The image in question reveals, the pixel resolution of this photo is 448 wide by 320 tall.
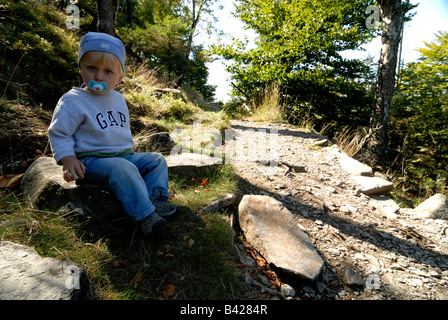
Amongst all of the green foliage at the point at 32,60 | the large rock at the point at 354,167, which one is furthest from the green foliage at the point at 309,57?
the green foliage at the point at 32,60

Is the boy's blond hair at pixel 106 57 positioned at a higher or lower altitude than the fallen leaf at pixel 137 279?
higher

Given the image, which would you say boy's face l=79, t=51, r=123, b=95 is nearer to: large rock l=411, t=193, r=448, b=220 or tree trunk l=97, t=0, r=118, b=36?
tree trunk l=97, t=0, r=118, b=36

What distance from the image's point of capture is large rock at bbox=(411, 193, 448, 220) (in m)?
3.01

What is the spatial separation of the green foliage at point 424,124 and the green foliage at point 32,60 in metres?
7.61

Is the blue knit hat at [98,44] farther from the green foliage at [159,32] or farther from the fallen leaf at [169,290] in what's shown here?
the green foliage at [159,32]

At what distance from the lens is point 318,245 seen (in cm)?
215

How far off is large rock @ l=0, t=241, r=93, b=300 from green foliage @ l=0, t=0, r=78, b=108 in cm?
261

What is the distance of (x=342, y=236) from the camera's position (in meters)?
2.36

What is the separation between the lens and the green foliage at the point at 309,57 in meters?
7.21

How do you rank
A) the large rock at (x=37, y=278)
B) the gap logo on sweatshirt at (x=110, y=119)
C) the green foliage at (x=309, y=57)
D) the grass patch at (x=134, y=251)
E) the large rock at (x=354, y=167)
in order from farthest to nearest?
1. the green foliage at (x=309, y=57)
2. the large rock at (x=354, y=167)
3. the gap logo on sweatshirt at (x=110, y=119)
4. the grass patch at (x=134, y=251)
5. the large rock at (x=37, y=278)

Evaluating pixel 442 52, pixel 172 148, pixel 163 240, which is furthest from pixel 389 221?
pixel 442 52

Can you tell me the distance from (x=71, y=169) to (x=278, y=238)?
68.4 inches

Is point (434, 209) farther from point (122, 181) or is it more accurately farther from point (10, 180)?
point (10, 180)
